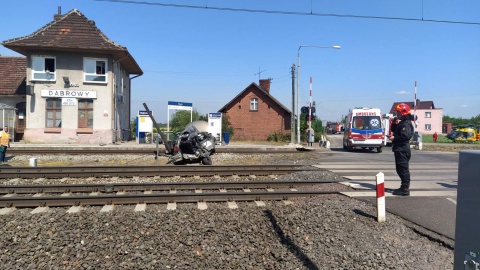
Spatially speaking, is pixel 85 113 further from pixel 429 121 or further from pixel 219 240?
pixel 429 121

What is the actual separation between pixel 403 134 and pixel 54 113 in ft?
83.3

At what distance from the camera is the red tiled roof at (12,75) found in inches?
1123

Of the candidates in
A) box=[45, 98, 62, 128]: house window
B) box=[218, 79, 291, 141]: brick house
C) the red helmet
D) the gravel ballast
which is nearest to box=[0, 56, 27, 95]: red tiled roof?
box=[45, 98, 62, 128]: house window

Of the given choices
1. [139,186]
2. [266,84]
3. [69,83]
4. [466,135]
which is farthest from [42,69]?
[466,135]

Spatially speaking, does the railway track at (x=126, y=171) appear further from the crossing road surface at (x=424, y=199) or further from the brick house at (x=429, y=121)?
the brick house at (x=429, y=121)

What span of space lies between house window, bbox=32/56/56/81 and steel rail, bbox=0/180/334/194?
799 inches

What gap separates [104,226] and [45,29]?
26.4 m

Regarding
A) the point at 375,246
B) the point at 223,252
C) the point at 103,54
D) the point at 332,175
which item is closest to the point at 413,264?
the point at 375,246

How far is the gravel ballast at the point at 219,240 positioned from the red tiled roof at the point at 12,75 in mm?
26267

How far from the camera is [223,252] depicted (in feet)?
16.3

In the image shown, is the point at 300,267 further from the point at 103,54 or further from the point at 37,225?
the point at 103,54

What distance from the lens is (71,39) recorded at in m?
26.8

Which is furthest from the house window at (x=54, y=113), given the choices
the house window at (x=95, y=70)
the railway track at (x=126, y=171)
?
the railway track at (x=126, y=171)

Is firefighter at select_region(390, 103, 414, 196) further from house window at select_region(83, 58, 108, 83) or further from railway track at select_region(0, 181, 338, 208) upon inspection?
house window at select_region(83, 58, 108, 83)
